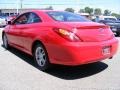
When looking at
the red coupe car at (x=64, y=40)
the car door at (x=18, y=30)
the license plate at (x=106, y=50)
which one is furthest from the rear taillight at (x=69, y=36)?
the car door at (x=18, y=30)

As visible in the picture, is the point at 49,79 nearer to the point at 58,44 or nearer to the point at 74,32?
the point at 58,44

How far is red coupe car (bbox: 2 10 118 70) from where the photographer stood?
5.31 meters

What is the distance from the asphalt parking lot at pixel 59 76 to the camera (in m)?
5.03

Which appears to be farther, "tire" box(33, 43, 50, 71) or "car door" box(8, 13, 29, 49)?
"car door" box(8, 13, 29, 49)

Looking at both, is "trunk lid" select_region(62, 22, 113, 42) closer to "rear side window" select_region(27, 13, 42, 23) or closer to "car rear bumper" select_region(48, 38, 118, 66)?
"car rear bumper" select_region(48, 38, 118, 66)

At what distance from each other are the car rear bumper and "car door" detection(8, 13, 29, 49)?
6.21 ft

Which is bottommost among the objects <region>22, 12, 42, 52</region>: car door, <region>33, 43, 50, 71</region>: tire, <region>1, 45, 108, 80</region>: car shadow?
<region>1, 45, 108, 80</region>: car shadow

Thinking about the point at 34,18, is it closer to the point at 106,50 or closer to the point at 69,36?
the point at 69,36

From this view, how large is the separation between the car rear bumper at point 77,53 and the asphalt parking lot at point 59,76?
16.1 inches

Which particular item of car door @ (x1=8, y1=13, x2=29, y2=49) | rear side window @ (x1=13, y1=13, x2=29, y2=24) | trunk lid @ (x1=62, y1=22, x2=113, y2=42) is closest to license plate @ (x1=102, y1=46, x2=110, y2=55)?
trunk lid @ (x1=62, y1=22, x2=113, y2=42)

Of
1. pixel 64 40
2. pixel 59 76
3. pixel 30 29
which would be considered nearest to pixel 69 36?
pixel 64 40

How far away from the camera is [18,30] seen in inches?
294

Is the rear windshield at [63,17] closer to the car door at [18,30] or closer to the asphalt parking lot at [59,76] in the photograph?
the car door at [18,30]

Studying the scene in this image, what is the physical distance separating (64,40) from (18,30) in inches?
99.4
